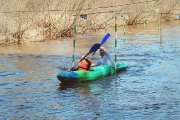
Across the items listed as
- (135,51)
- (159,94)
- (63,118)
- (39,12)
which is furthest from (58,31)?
(63,118)

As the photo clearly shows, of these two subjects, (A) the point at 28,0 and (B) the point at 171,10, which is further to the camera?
(B) the point at 171,10

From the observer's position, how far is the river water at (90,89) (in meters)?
10.5

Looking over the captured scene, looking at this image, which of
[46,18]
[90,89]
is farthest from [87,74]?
[46,18]

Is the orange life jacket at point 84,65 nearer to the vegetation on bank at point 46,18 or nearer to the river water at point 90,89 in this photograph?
the river water at point 90,89

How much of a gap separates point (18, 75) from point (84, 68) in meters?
2.56

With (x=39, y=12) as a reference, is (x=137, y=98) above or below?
below

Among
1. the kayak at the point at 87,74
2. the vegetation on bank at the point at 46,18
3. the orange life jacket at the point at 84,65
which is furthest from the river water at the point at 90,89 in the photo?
the vegetation on bank at the point at 46,18

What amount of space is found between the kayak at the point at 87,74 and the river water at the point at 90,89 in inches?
6.5

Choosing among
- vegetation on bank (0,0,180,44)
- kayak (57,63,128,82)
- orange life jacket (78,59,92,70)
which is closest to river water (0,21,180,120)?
kayak (57,63,128,82)

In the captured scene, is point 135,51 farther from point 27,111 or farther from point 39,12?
point 27,111

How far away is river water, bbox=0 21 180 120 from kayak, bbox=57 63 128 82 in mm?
166

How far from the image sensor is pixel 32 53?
2131 cm

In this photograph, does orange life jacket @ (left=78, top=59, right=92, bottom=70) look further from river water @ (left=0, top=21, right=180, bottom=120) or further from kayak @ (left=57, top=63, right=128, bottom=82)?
river water @ (left=0, top=21, right=180, bottom=120)

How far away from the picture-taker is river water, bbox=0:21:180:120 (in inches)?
412
